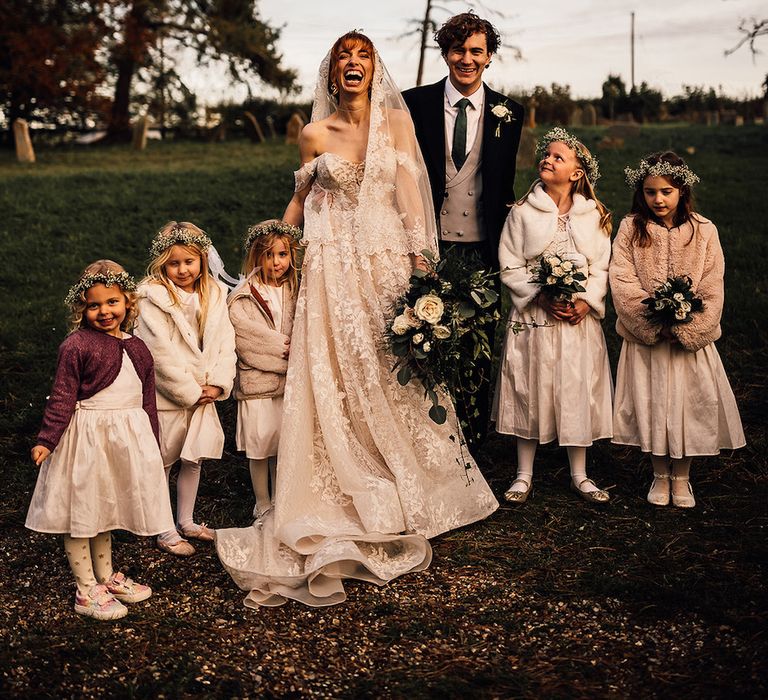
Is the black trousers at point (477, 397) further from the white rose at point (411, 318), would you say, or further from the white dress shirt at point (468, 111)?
the white rose at point (411, 318)

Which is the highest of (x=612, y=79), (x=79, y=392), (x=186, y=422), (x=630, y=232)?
(x=612, y=79)

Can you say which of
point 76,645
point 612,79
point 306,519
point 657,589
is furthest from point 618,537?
point 612,79

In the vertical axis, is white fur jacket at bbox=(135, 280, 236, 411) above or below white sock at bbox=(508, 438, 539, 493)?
above

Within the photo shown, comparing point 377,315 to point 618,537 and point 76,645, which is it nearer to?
point 618,537

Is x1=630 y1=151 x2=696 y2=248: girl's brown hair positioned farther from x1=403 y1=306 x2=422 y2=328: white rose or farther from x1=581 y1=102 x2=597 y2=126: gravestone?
x1=581 y1=102 x2=597 y2=126: gravestone

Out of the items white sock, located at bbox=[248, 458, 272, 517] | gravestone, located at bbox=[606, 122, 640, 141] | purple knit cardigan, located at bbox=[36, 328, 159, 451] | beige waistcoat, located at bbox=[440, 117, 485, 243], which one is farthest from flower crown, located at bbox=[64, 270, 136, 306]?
gravestone, located at bbox=[606, 122, 640, 141]

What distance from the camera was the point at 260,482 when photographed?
590 cm

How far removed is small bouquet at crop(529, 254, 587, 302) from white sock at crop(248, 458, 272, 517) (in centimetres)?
216

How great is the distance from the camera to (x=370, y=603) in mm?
4684

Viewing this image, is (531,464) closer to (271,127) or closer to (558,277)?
(558,277)

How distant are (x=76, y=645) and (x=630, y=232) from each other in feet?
13.8

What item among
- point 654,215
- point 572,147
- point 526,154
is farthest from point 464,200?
point 526,154

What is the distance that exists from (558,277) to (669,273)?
2.65ft

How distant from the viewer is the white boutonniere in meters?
5.95
